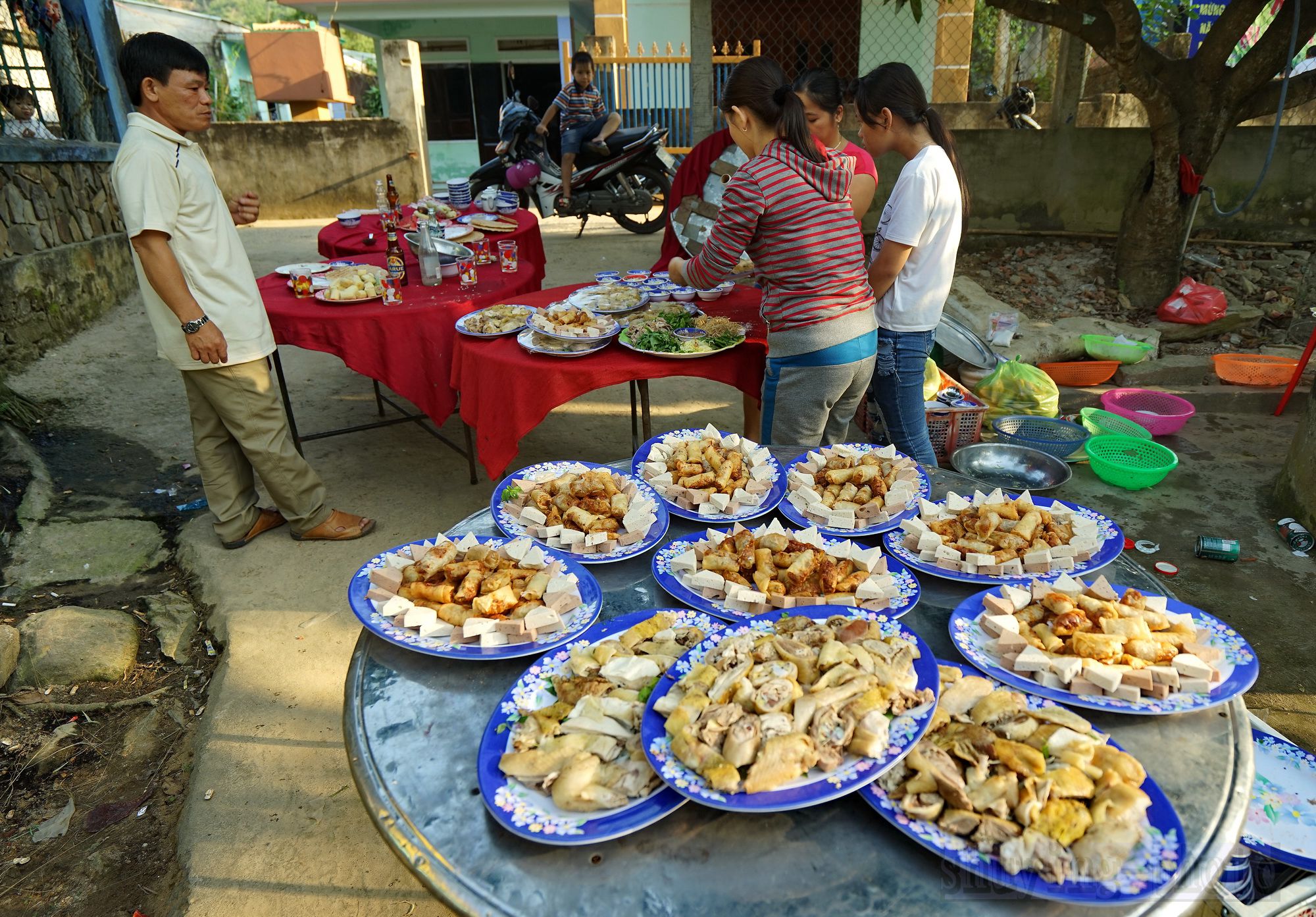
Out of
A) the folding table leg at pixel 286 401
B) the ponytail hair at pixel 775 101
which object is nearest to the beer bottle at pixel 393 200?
the folding table leg at pixel 286 401

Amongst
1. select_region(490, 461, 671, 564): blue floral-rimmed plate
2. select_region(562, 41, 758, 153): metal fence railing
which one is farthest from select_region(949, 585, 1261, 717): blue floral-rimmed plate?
select_region(562, 41, 758, 153): metal fence railing

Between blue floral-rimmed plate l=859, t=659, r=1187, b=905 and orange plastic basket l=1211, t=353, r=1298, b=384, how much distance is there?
4.83 m

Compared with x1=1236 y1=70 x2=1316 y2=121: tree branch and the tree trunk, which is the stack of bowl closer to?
the tree trunk

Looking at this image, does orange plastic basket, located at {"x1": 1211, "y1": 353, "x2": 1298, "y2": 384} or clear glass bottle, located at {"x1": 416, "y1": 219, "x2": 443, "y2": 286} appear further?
orange plastic basket, located at {"x1": 1211, "y1": 353, "x2": 1298, "y2": 384}

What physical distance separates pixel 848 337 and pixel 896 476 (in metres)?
0.79

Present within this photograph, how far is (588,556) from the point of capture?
1.72 metres

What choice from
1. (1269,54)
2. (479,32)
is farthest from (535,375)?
(479,32)

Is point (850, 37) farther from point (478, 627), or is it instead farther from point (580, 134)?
point (478, 627)

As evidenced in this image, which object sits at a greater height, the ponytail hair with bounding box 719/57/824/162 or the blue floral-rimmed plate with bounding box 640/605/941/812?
the ponytail hair with bounding box 719/57/824/162

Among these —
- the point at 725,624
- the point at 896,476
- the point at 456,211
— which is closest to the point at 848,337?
the point at 896,476

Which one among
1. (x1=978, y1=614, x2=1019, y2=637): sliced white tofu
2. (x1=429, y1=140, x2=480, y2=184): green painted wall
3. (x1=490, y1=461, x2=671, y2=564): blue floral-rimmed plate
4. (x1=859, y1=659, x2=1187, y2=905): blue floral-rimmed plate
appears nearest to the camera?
(x1=859, y1=659, x2=1187, y2=905): blue floral-rimmed plate

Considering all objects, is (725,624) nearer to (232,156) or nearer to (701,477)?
(701,477)

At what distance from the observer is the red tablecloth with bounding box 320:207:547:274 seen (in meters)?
4.96

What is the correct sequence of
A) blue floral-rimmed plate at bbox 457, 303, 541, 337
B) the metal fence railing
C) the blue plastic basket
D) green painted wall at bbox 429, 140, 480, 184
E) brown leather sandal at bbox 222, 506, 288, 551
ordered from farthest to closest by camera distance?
green painted wall at bbox 429, 140, 480, 184, the metal fence railing, the blue plastic basket, brown leather sandal at bbox 222, 506, 288, 551, blue floral-rimmed plate at bbox 457, 303, 541, 337
